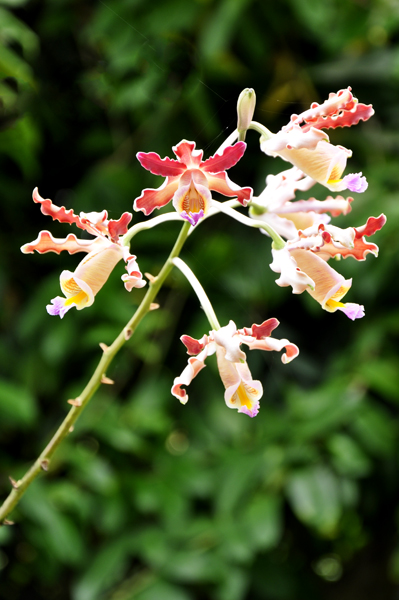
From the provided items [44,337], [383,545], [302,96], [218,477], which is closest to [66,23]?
[302,96]

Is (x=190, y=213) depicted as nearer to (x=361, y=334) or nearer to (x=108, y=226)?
(x=108, y=226)

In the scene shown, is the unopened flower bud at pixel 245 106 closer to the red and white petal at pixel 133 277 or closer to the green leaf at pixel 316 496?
the red and white petal at pixel 133 277

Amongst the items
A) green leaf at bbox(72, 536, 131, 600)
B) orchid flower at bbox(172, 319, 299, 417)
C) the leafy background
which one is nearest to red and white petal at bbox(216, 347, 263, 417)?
orchid flower at bbox(172, 319, 299, 417)

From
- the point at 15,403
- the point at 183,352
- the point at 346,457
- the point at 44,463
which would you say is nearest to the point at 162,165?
the point at 44,463

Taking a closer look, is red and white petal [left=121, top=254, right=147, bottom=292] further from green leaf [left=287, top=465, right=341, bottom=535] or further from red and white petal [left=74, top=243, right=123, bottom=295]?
green leaf [left=287, top=465, right=341, bottom=535]

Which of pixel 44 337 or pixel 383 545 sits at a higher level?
pixel 44 337

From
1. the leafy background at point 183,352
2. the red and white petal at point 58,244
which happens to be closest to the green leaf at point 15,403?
the leafy background at point 183,352
